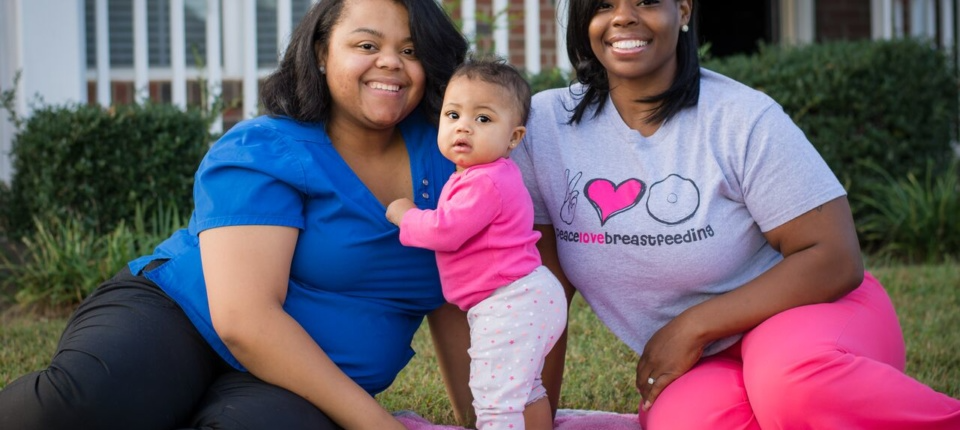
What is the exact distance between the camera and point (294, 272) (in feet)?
8.77

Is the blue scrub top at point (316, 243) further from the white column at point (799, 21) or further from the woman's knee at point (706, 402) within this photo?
the white column at point (799, 21)

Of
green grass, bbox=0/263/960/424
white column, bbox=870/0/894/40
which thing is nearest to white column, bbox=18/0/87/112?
green grass, bbox=0/263/960/424

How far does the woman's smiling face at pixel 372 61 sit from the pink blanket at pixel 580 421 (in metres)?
0.89

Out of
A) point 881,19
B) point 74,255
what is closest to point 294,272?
point 74,255

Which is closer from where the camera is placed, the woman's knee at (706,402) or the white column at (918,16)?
the woman's knee at (706,402)

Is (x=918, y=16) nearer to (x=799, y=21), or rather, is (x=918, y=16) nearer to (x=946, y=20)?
(x=946, y=20)

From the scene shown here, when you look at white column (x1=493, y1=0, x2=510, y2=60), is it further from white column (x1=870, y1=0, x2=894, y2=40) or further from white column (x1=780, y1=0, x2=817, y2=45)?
white column (x1=780, y1=0, x2=817, y2=45)

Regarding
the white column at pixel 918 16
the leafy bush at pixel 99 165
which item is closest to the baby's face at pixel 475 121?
the leafy bush at pixel 99 165

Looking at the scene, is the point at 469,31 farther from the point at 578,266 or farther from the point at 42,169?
the point at 578,266

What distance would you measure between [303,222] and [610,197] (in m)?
0.78

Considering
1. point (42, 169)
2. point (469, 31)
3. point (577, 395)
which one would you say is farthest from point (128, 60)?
point (577, 395)

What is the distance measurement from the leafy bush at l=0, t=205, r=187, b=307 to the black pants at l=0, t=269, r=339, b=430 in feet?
7.77

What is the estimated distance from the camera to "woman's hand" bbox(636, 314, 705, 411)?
275cm

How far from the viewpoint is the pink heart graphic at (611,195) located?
2770mm
